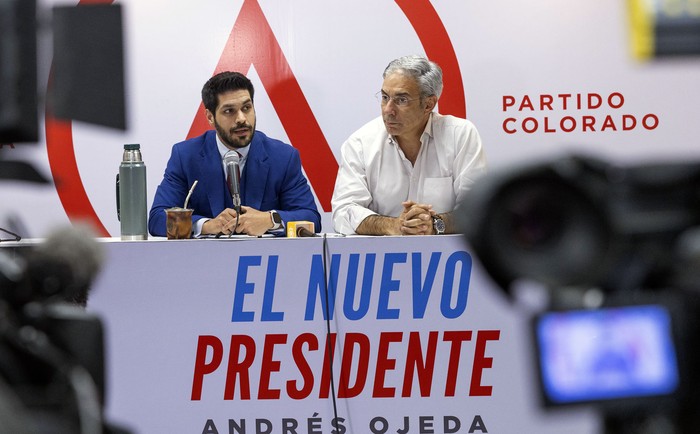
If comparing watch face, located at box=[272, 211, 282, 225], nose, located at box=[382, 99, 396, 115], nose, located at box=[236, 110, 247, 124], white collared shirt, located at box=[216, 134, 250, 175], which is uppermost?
nose, located at box=[382, 99, 396, 115]

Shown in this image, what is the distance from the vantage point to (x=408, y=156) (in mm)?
3537

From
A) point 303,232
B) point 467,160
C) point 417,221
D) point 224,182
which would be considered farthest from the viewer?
point 224,182

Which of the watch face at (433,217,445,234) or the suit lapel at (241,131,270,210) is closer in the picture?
the watch face at (433,217,445,234)

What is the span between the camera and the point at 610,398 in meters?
0.73

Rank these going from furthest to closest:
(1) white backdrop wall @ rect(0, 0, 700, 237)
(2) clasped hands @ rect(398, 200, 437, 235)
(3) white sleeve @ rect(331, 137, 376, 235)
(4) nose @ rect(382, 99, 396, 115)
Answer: (1) white backdrop wall @ rect(0, 0, 700, 237) < (4) nose @ rect(382, 99, 396, 115) < (3) white sleeve @ rect(331, 137, 376, 235) < (2) clasped hands @ rect(398, 200, 437, 235)

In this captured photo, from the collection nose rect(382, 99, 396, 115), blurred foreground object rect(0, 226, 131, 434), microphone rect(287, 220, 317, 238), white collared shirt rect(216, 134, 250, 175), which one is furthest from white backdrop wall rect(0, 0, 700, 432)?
blurred foreground object rect(0, 226, 131, 434)

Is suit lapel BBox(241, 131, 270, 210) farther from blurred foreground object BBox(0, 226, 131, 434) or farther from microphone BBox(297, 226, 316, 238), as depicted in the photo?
blurred foreground object BBox(0, 226, 131, 434)

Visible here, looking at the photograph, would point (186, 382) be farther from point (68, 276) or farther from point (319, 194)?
point (68, 276)

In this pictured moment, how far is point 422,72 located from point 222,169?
76 cm

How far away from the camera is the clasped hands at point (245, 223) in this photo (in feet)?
9.92

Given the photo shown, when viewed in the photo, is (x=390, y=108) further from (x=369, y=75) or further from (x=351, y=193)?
(x=369, y=75)

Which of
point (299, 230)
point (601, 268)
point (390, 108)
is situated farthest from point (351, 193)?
point (601, 268)

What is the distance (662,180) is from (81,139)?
3.80 metres

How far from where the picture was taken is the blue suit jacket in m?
3.51
